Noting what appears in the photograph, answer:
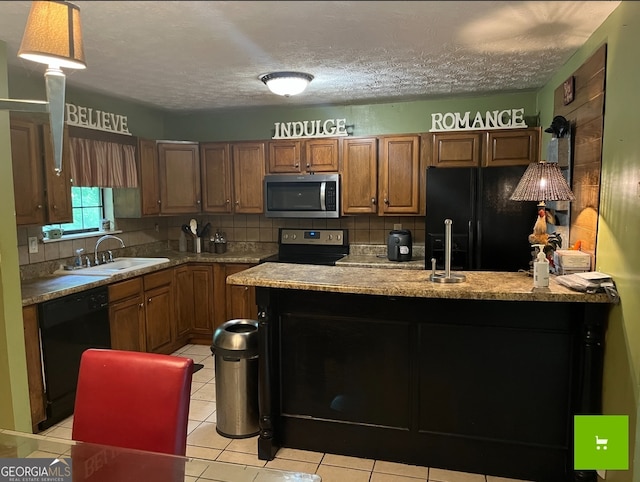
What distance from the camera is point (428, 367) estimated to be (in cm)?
232

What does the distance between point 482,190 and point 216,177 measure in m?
2.49

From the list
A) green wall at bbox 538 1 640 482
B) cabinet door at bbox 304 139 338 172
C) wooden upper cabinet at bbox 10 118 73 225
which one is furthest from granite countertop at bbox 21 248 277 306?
green wall at bbox 538 1 640 482

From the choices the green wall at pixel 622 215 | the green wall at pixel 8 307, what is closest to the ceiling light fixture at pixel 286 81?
the green wall at pixel 8 307

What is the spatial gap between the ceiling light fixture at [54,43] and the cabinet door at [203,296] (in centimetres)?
350

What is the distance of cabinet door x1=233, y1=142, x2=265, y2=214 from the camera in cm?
433

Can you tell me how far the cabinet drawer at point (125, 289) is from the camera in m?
3.30

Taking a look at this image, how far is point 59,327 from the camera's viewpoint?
2822 mm

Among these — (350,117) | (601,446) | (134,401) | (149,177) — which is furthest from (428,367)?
(149,177)

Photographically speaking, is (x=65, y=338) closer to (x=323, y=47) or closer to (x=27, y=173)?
(x=27, y=173)

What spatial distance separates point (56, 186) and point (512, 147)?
345cm

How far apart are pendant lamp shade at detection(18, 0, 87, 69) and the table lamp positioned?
2.02m

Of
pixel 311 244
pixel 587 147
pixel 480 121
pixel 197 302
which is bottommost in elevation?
pixel 197 302

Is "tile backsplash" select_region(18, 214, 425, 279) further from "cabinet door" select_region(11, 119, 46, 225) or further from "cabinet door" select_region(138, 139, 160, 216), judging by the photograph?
"cabinet door" select_region(11, 119, 46, 225)

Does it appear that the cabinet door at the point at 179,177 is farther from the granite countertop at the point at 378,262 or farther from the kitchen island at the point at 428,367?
the kitchen island at the point at 428,367
